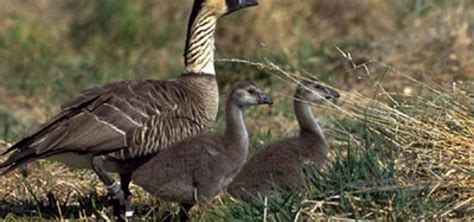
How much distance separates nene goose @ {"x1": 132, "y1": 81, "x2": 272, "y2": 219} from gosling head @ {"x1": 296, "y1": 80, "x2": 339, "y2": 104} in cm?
63

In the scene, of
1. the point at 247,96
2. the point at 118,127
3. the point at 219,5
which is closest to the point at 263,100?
the point at 247,96

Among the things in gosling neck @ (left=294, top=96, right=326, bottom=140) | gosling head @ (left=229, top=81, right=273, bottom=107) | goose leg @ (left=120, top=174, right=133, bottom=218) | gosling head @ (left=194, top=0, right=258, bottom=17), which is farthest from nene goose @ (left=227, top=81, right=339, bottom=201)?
gosling head @ (left=194, top=0, right=258, bottom=17)

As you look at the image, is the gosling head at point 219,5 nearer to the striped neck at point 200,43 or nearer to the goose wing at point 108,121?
the striped neck at point 200,43

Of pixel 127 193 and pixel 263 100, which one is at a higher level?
pixel 263 100

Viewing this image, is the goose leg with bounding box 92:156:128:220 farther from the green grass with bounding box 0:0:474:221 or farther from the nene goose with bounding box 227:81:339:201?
the nene goose with bounding box 227:81:339:201

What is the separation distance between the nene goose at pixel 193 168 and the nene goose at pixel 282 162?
0.12 meters

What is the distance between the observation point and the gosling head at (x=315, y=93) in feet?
26.5

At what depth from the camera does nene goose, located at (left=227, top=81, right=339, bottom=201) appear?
719cm

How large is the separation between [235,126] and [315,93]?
573mm

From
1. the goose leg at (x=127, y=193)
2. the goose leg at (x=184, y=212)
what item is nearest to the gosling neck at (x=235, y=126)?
the goose leg at (x=184, y=212)

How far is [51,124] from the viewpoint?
775 centimetres

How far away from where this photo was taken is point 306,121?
26.4 feet

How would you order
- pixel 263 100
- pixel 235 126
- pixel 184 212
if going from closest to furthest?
1. pixel 184 212
2. pixel 235 126
3. pixel 263 100

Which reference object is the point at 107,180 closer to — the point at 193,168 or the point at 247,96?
the point at 193,168
